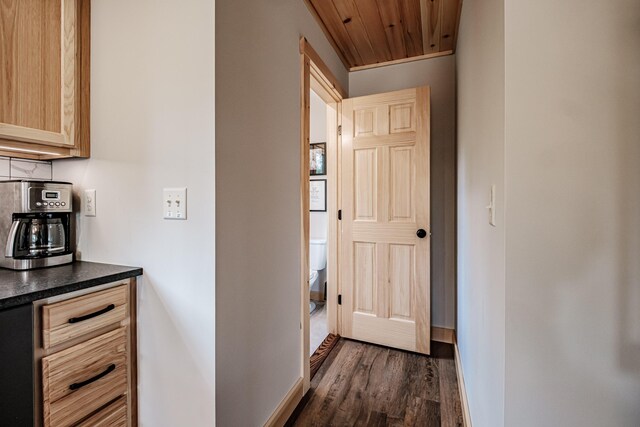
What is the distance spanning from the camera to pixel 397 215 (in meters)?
2.35

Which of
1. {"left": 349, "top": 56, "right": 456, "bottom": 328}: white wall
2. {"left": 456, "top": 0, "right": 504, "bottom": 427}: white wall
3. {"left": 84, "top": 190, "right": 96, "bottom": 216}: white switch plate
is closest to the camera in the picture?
{"left": 456, "top": 0, "right": 504, "bottom": 427}: white wall

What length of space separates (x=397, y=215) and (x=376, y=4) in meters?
1.45

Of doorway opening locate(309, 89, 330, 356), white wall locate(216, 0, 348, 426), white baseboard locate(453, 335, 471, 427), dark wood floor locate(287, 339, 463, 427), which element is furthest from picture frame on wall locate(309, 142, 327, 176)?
white baseboard locate(453, 335, 471, 427)

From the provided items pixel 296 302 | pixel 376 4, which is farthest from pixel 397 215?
pixel 376 4

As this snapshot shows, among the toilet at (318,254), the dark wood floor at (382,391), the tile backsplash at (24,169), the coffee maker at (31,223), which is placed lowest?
the dark wood floor at (382,391)

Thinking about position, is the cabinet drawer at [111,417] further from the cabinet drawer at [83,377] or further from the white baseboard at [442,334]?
the white baseboard at [442,334]

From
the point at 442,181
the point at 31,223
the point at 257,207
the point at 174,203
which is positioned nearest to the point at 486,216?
the point at 257,207

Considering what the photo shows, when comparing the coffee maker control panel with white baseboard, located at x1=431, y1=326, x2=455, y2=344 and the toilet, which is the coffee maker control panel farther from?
white baseboard, located at x1=431, y1=326, x2=455, y2=344

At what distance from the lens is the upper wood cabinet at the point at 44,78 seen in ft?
3.62

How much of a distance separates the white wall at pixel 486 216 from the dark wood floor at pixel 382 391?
31cm

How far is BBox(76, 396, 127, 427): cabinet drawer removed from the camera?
41.8 inches

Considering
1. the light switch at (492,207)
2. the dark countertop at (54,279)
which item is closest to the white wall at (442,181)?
the light switch at (492,207)

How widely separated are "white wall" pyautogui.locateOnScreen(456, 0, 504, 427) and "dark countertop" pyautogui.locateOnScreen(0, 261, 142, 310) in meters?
1.31

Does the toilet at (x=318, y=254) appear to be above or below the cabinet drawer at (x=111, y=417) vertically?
above
